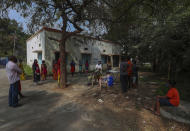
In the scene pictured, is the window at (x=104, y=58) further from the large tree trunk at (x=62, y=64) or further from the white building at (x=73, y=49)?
the large tree trunk at (x=62, y=64)

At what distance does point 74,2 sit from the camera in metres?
5.45

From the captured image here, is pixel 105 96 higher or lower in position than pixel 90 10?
lower

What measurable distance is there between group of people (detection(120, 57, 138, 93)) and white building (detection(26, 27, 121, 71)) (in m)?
3.55

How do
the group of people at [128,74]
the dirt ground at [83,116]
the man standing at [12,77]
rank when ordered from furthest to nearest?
the group of people at [128,74]
the man standing at [12,77]
the dirt ground at [83,116]

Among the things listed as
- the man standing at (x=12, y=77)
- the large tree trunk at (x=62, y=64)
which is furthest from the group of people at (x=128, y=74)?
the man standing at (x=12, y=77)

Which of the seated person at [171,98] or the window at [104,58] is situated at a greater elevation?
the window at [104,58]

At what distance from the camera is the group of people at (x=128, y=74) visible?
489cm

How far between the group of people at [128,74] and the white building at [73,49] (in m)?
3.55

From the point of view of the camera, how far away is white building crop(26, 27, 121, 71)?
10.0 metres

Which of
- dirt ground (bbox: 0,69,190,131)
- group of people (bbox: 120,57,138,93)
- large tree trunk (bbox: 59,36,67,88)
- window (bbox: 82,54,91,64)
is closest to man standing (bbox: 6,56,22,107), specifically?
dirt ground (bbox: 0,69,190,131)

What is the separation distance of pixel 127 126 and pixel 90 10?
16.7 feet

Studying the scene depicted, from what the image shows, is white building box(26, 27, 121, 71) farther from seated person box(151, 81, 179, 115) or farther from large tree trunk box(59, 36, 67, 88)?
seated person box(151, 81, 179, 115)

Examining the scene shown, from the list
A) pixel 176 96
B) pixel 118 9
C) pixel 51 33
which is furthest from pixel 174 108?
pixel 51 33

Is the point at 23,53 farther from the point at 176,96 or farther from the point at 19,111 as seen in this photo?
the point at 176,96
